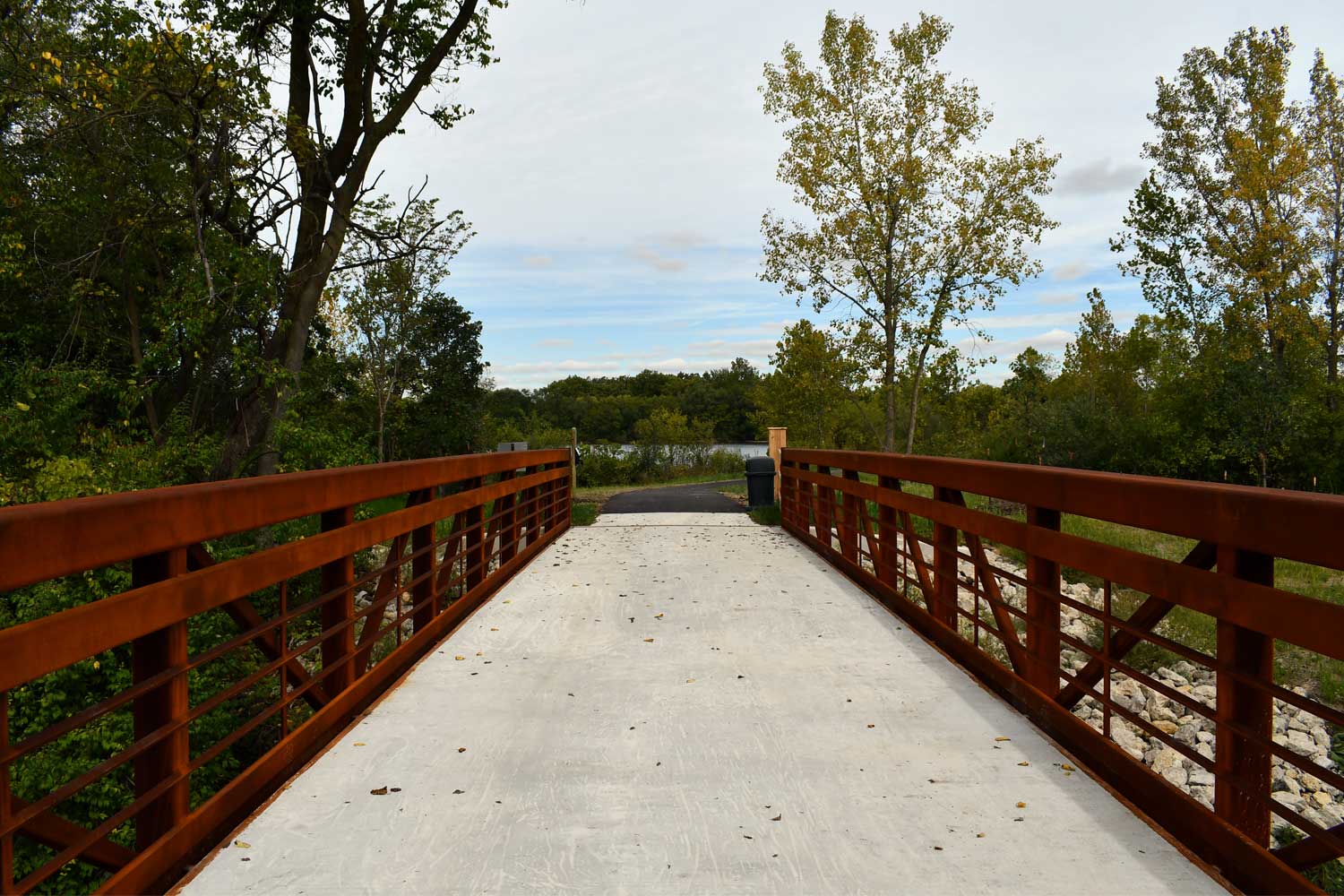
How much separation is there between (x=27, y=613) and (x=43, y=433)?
5.38 m

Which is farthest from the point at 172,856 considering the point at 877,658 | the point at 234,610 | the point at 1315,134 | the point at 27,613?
the point at 1315,134

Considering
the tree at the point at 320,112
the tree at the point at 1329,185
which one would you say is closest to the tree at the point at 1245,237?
the tree at the point at 1329,185

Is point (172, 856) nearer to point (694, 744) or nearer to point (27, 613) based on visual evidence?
A: point (694, 744)

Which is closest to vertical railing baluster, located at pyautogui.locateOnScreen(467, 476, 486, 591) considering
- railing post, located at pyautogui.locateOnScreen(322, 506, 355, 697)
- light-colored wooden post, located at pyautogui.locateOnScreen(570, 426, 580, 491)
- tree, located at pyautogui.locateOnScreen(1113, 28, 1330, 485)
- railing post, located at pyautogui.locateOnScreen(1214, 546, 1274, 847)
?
railing post, located at pyautogui.locateOnScreen(322, 506, 355, 697)

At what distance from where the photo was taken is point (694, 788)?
312 centimetres

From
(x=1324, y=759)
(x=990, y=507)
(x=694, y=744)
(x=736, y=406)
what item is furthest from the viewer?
(x=736, y=406)

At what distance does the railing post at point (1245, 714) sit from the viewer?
93.4 inches

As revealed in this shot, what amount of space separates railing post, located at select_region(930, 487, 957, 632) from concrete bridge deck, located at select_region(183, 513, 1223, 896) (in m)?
0.23

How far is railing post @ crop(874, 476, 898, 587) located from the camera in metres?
6.30

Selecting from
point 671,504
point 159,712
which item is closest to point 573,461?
point 671,504

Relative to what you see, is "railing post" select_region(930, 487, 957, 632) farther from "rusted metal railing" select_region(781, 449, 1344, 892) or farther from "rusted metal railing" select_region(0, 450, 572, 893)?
"rusted metal railing" select_region(0, 450, 572, 893)

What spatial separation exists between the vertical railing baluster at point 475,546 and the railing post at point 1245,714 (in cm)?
487

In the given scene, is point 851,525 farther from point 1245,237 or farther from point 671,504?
point 1245,237

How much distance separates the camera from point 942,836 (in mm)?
2730
